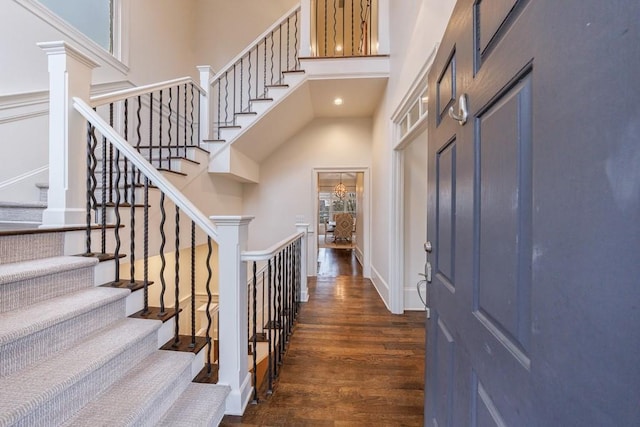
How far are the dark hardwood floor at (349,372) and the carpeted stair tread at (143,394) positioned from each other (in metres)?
0.38

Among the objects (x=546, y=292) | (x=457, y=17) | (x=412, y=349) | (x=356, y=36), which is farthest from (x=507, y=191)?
(x=356, y=36)

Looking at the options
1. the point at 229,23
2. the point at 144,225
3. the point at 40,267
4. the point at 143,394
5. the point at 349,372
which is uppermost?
the point at 229,23

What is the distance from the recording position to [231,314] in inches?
59.4

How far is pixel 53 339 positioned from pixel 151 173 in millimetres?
936

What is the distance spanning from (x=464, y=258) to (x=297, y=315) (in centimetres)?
239

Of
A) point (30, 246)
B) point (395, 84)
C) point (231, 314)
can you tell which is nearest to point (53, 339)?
point (30, 246)

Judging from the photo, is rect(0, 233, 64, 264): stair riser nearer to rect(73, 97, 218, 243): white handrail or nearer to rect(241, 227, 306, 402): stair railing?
rect(73, 97, 218, 243): white handrail

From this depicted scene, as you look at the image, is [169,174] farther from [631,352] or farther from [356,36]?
[356,36]

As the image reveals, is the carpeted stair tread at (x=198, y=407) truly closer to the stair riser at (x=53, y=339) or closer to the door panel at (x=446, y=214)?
the stair riser at (x=53, y=339)

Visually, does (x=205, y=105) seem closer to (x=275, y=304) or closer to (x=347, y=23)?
(x=275, y=304)

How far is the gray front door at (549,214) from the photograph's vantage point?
32cm

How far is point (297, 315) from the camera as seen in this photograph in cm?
289

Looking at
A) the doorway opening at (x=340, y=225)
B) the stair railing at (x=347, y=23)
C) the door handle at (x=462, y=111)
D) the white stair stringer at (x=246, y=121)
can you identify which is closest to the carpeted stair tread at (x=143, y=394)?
the door handle at (x=462, y=111)

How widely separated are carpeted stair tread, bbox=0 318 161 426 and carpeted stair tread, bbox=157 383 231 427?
1.04 feet
